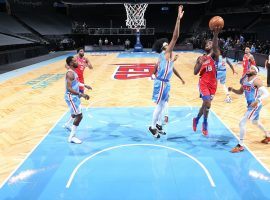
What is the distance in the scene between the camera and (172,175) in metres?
4.68

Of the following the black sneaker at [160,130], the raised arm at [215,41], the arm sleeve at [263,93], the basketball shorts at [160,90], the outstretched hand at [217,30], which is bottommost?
the black sneaker at [160,130]

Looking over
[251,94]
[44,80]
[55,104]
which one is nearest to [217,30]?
[251,94]

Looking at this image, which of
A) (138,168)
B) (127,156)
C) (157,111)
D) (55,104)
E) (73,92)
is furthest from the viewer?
(55,104)

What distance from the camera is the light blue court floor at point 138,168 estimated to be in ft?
13.8

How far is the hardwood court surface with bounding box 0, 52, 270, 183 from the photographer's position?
5902 mm

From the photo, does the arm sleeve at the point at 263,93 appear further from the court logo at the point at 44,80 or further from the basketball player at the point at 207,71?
the court logo at the point at 44,80

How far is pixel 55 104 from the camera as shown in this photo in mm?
9375

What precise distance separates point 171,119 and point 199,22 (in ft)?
113

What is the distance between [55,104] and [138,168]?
5.23 metres

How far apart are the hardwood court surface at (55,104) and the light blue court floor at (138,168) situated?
0.36 m

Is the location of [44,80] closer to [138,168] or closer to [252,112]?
[138,168]

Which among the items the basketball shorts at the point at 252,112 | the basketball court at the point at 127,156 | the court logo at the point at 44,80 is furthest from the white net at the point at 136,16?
the basketball shorts at the point at 252,112

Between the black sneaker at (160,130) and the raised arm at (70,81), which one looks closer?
the raised arm at (70,81)

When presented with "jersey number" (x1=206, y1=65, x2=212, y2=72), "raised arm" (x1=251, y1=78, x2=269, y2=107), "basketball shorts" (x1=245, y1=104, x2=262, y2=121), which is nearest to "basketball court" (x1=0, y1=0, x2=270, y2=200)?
"basketball shorts" (x1=245, y1=104, x2=262, y2=121)
